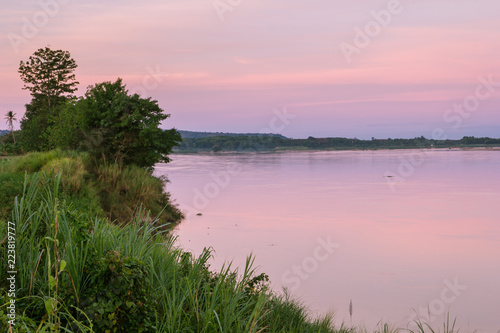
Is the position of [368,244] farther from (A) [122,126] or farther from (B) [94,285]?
(B) [94,285]

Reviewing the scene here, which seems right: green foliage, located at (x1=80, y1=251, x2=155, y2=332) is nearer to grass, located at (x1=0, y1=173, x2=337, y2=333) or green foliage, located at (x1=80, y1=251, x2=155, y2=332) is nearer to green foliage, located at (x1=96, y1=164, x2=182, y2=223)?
grass, located at (x1=0, y1=173, x2=337, y2=333)

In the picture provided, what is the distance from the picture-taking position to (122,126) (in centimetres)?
2770

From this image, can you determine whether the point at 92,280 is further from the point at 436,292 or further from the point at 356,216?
the point at 356,216

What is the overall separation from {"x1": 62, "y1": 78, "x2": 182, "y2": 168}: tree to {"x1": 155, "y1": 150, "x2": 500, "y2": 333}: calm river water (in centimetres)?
504

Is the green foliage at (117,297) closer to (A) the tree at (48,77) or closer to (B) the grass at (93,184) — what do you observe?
(B) the grass at (93,184)

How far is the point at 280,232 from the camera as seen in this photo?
25500 millimetres

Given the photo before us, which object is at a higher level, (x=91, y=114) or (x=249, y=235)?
(x=91, y=114)

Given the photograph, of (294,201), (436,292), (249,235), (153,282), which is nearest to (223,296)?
(153,282)

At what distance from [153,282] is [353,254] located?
1693 cm

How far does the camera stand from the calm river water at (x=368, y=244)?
14930 millimetres

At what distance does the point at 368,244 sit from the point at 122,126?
15192 millimetres

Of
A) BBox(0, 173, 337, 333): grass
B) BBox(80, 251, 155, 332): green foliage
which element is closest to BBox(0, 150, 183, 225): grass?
BBox(0, 173, 337, 333): grass

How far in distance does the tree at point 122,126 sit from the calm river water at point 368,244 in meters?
5.04

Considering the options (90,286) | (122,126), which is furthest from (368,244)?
(90,286)
